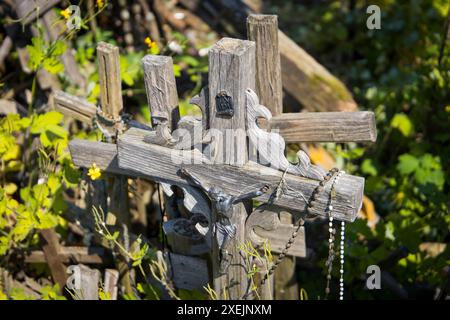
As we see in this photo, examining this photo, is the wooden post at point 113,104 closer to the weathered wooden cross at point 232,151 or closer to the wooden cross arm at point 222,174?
the weathered wooden cross at point 232,151

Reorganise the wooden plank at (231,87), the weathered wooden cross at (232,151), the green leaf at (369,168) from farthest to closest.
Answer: the green leaf at (369,168) → the weathered wooden cross at (232,151) → the wooden plank at (231,87)

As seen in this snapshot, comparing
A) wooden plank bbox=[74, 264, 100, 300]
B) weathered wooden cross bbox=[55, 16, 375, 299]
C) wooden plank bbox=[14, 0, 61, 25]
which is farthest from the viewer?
wooden plank bbox=[14, 0, 61, 25]

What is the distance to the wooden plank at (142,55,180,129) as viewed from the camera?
2.28 metres

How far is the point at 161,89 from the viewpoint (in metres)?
2.33

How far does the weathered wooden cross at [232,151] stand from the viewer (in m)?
2.17

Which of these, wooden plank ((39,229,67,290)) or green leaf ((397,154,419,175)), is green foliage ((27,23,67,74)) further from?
green leaf ((397,154,419,175))

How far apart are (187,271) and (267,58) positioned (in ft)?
3.59

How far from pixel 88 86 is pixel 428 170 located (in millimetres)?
2107

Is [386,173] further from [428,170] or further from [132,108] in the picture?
[132,108]

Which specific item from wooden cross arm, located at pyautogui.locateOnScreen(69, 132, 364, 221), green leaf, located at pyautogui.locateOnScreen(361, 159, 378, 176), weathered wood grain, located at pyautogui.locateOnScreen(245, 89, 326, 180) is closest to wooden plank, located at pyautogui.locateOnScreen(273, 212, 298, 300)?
wooden cross arm, located at pyautogui.locateOnScreen(69, 132, 364, 221)

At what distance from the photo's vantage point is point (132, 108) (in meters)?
4.10

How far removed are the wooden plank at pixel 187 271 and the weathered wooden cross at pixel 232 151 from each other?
0.50 feet

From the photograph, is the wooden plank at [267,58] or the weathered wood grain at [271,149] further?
the wooden plank at [267,58]

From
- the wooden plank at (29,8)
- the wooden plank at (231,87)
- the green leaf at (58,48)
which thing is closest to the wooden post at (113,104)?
the green leaf at (58,48)
